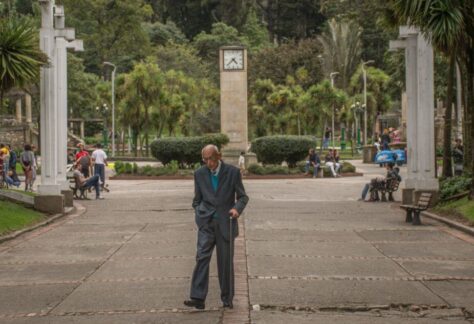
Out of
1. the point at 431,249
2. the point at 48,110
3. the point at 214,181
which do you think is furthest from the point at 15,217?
the point at 214,181

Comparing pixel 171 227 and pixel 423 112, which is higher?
pixel 423 112

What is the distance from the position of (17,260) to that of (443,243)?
6906 millimetres

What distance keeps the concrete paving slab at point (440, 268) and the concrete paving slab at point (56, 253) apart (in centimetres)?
456

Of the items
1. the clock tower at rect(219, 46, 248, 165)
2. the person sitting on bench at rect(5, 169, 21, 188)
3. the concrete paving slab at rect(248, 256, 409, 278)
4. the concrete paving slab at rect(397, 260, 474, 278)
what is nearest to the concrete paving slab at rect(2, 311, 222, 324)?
the concrete paving slab at rect(248, 256, 409, 278)

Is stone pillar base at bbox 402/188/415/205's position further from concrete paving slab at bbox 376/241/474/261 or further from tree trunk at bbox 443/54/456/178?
concrete paving slab at bbox 376/241/474/261

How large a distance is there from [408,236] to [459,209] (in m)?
3.57

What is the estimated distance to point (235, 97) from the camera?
45.0 metres

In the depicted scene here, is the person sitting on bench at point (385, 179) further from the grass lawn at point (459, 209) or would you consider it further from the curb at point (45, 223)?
the curb at point (45, 223)

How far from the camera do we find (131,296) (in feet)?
33.8

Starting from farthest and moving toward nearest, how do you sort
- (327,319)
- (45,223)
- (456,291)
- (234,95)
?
(234,95)
(45,223)
(456,291)
(327,319)

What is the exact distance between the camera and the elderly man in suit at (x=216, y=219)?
9.40 metres

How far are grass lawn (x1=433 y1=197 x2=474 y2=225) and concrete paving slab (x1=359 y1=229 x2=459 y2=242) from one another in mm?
1237

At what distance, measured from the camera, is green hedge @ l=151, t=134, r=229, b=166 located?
4297 centimetres

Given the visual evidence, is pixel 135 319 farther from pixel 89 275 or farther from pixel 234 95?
pixel 234 95
